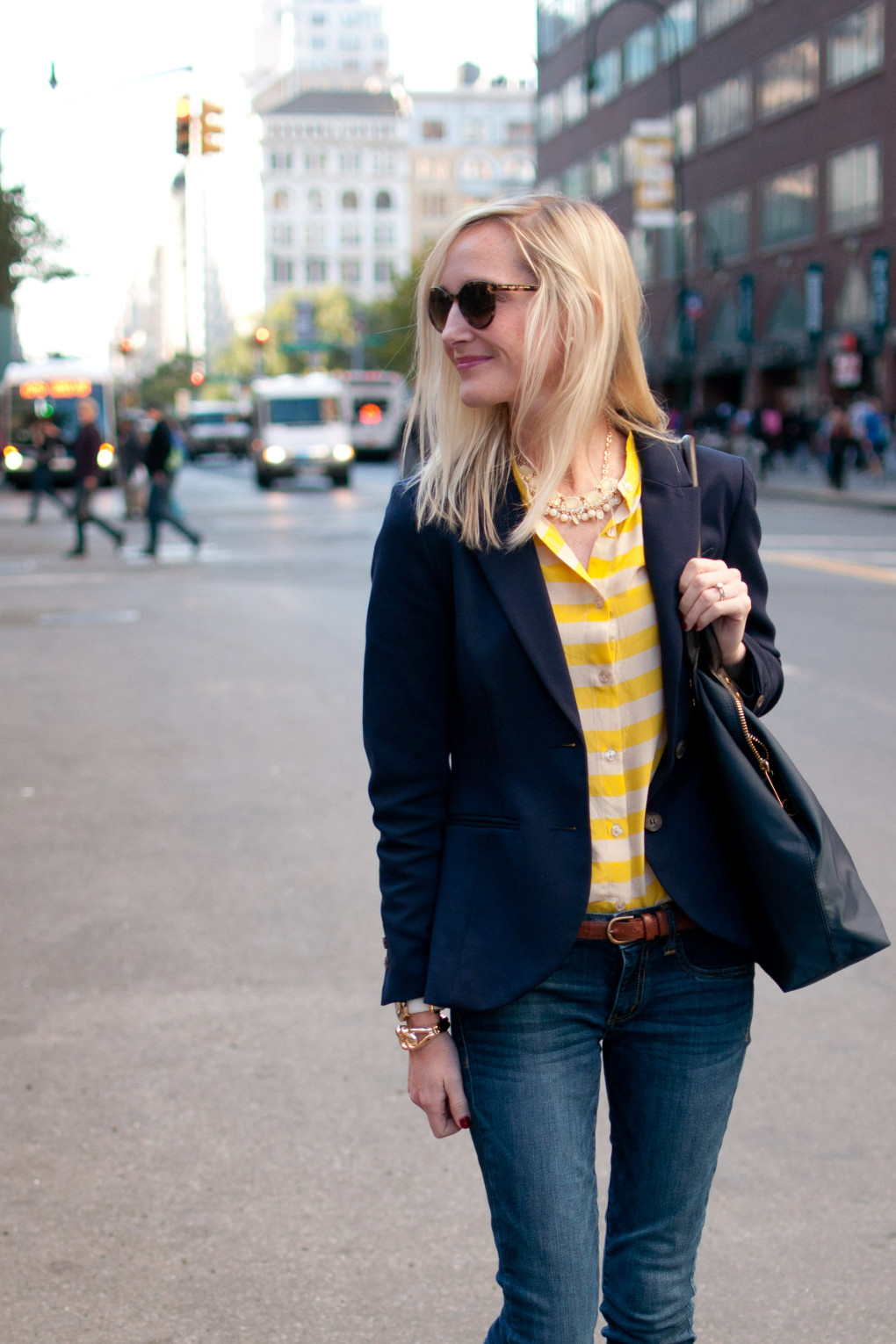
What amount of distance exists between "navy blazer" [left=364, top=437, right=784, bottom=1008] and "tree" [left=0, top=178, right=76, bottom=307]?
1330 inches

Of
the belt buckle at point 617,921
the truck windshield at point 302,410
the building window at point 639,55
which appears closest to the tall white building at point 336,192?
the building window at point 639,55

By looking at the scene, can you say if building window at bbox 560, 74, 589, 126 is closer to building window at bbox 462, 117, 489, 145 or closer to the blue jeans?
the blue jeans

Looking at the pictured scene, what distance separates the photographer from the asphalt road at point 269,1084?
10.6 ft

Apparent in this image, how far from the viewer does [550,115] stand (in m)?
75.6

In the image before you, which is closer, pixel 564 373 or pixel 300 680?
pixel 564 373

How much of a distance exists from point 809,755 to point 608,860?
622cm

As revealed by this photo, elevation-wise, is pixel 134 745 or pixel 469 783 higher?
pixel 469 783

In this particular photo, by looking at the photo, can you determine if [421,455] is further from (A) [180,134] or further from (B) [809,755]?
(A) [180,134]

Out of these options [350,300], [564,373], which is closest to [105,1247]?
[564,373]

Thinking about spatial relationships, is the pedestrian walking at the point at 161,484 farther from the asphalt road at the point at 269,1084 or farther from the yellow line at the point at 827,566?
the asphalt road at the point at 269,1084

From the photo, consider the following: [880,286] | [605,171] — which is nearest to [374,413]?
[605,171]

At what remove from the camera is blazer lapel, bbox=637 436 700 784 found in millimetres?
2143

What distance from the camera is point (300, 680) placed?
10883 mm

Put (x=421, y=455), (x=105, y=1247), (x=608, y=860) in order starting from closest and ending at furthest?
(x=608, y=860)
(x=421, y=455)
(x=105, y=1247)
